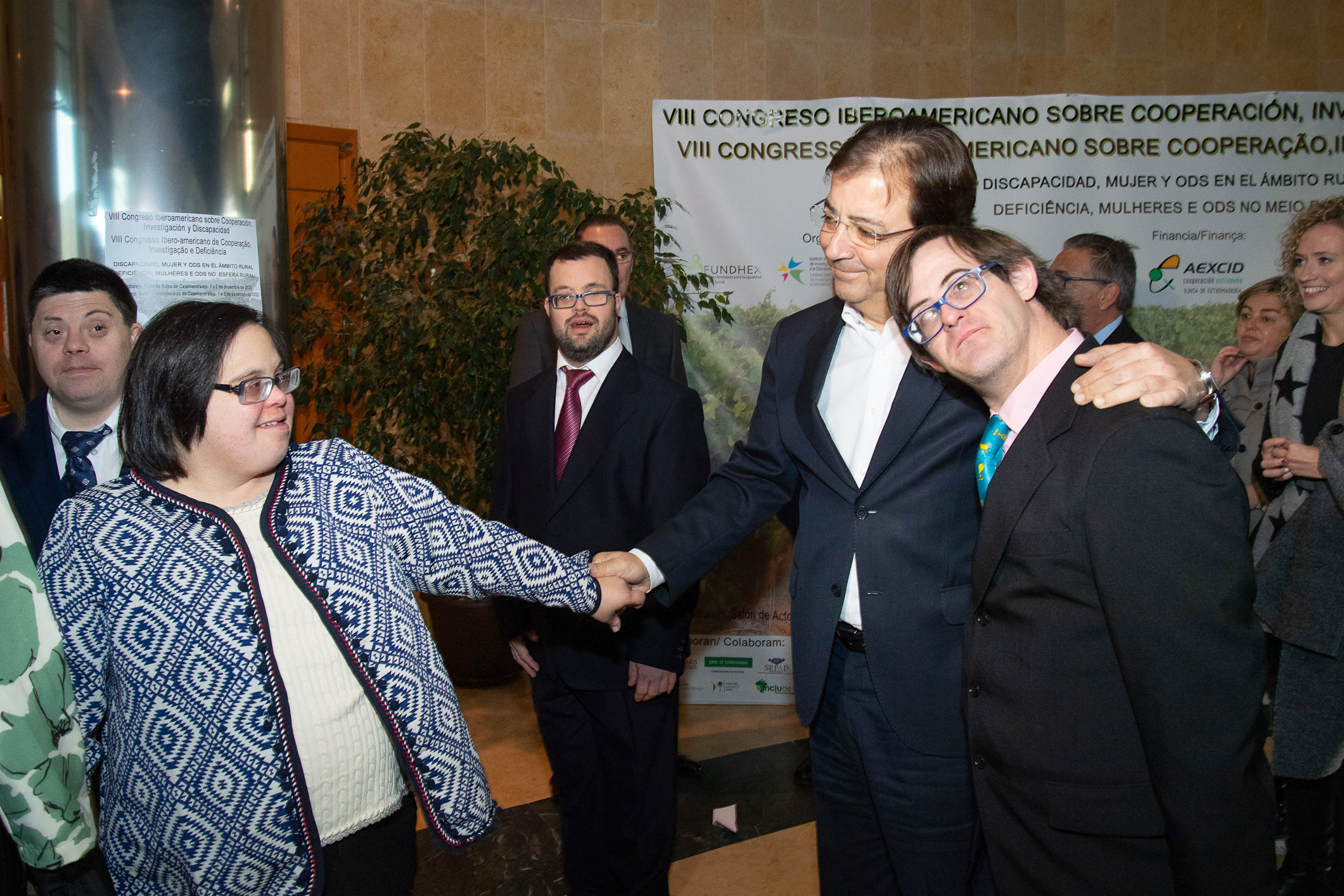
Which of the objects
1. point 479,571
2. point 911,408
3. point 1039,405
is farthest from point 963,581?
point 479,571

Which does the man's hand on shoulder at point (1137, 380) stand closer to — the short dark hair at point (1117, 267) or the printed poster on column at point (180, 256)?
the printed poster on column at point (180, 256)

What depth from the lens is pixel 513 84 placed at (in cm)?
504

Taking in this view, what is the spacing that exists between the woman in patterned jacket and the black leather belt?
78 centimetres

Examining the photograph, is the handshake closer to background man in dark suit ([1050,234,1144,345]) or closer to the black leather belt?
the black leather belt

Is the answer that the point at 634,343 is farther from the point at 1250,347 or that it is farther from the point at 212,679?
the point at 1250,347

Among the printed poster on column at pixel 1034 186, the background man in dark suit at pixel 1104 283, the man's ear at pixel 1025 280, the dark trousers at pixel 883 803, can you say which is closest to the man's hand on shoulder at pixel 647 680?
the dark trousers at pixel 883 803

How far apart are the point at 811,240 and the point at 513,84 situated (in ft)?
6.06

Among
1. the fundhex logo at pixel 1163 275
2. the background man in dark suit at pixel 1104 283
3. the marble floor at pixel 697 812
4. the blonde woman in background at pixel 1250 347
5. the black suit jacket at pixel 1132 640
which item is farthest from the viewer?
the fundhex logo at pixel 1163 275

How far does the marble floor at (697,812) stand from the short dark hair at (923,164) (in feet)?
6.25

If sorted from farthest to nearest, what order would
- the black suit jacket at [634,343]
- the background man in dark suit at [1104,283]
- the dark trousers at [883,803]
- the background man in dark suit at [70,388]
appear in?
the black suit jacket at [634,343], the background man in dark suit at [1104,283], the background man in dark suit at [70,388], the dark trousers at [883,803]

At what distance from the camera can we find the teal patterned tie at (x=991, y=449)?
1614 millimetres

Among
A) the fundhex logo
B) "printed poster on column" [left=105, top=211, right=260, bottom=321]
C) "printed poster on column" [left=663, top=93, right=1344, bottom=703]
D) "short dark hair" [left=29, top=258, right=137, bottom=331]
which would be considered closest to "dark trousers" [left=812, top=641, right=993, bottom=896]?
"printed poster on column" [left=105, top=211, right=260, bottom=321]

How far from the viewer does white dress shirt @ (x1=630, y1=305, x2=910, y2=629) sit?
6.43 ft

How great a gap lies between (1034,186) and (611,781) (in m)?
3.54
